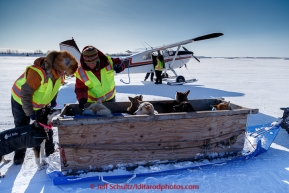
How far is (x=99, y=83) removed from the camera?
2.53 m

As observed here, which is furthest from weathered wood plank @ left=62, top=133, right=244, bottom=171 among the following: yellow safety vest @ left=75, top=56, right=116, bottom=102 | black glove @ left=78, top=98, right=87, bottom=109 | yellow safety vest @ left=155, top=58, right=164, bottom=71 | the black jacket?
yellow safety vest @ left=155, top=58, right=164, bottom=71

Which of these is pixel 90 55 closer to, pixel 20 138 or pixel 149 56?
pixel 20 138

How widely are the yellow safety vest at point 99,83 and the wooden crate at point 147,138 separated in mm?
411

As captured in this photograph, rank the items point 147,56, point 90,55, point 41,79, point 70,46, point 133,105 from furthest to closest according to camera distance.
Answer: point 147,56, point 70,46, point 133,105, point 90,55, point 41,79

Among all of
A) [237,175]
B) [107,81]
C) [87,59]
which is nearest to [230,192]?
[237,175]

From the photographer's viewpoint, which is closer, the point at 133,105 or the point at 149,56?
the point at 133,105

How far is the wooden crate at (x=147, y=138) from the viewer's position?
2.03m

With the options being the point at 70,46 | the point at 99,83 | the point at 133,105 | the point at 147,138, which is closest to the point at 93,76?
the point at 99,83

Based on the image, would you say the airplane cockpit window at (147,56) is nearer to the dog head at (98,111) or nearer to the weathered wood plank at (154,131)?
the weathered wood plank at (154,131)

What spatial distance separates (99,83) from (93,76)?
122 mm

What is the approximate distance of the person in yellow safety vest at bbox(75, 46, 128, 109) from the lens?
7.72 feet

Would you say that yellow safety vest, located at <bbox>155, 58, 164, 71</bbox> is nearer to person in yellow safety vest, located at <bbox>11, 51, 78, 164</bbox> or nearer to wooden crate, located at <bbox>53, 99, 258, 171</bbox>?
wooden crate, located at <bbox>53, 99, 258, 171</bbox>

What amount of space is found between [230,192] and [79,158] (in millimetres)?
1574

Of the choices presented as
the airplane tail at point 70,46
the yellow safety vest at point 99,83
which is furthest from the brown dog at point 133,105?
the airplane tail at point 70,46
